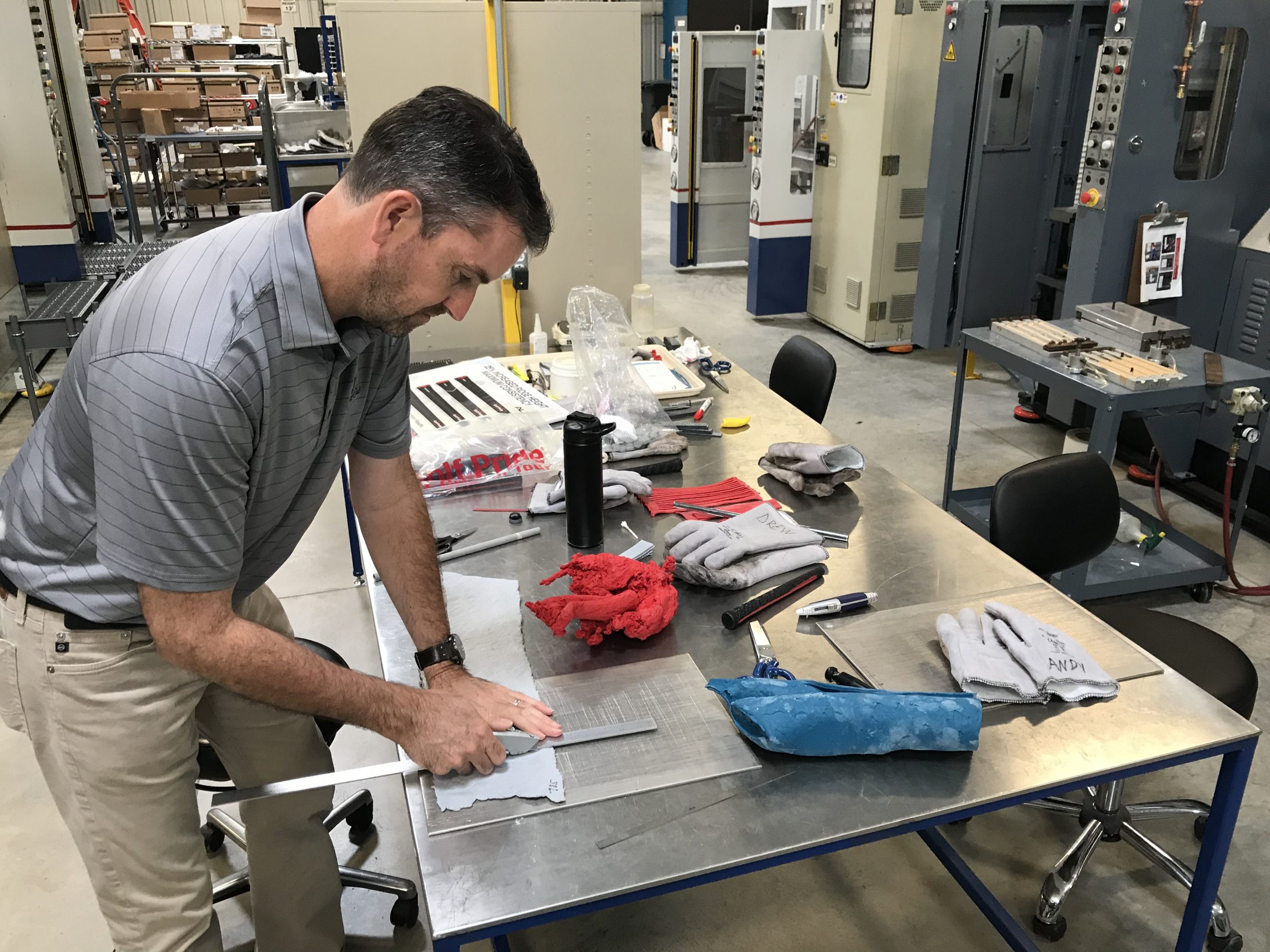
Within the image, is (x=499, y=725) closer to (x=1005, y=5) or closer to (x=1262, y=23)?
(x=1262, y=23)

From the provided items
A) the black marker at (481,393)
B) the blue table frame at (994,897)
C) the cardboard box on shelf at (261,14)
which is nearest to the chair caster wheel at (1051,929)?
the blue table frame at (994,897)

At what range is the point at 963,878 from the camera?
1.88m

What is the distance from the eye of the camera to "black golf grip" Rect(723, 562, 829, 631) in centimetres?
159

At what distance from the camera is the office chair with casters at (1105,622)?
1935 millimetres

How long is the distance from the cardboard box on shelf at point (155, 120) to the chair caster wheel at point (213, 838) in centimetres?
730

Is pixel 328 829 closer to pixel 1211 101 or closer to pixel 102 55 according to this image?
pixel 1211 101

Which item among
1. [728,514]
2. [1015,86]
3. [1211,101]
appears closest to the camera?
[728,514]

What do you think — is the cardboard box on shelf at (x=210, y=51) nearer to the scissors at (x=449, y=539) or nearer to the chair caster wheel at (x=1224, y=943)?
the scissors at (x=449, y=539)

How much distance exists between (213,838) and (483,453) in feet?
3.57

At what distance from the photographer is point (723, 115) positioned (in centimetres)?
679

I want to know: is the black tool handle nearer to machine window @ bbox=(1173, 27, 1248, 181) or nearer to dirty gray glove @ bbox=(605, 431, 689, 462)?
dirty gray glove @ bbox=(605, 431, 689, 462)

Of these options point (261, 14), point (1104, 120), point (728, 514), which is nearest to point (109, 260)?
point (728, 514)

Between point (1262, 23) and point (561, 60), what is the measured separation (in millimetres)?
2467

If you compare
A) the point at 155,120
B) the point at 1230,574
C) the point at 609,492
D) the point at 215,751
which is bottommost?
the point at 1230,574
